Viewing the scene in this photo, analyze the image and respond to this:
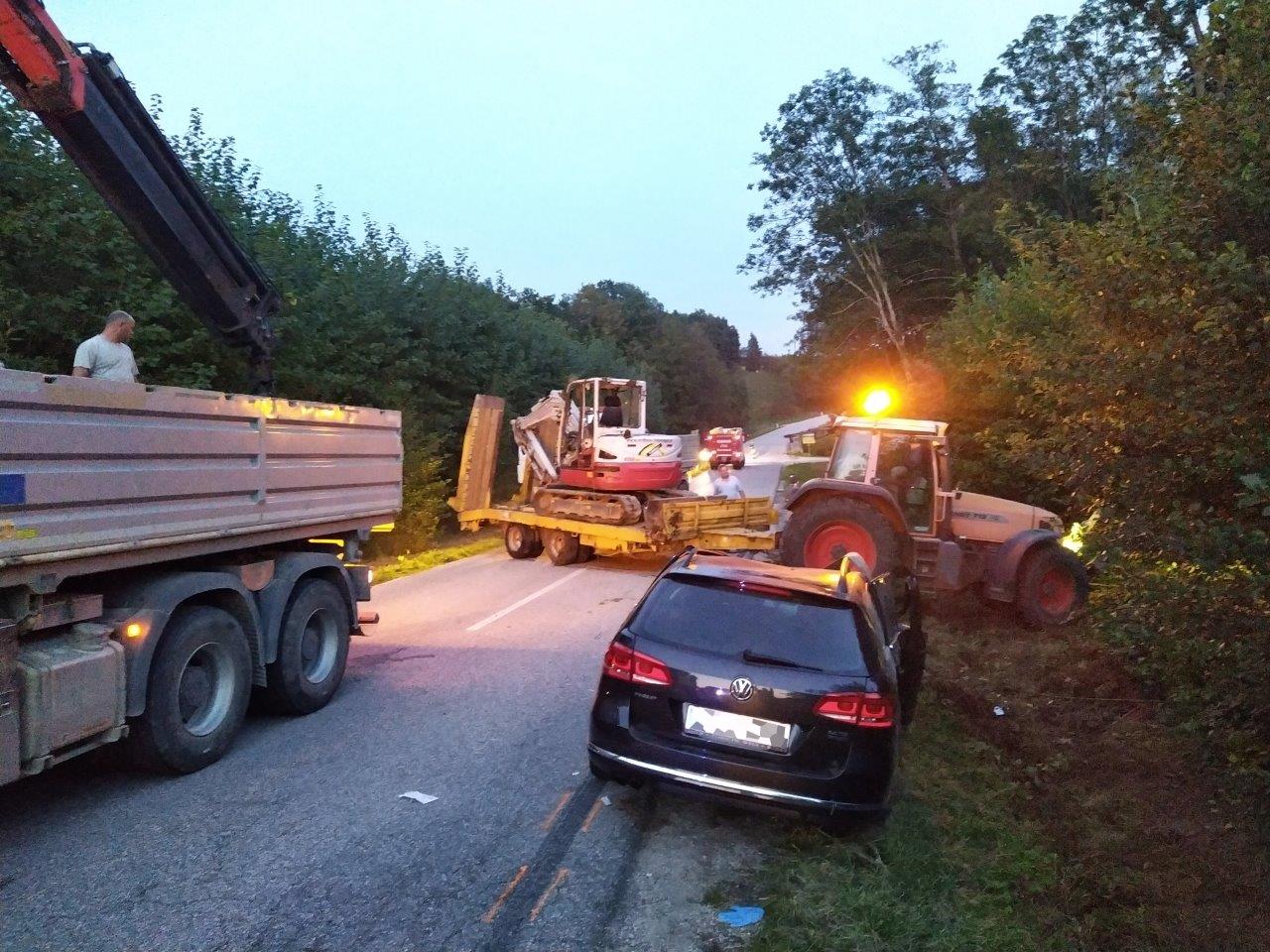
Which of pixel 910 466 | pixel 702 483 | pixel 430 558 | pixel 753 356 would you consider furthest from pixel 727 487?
pixel 753 356

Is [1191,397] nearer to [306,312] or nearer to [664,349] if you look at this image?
[306,312]

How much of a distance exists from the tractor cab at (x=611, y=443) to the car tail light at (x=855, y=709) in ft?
34.3

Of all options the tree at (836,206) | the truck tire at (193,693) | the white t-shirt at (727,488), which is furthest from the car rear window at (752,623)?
the tree at (836,206)

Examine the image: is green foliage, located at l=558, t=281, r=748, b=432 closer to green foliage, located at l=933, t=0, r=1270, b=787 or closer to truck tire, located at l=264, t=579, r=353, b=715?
truck tire, located at l=264, t=579, r=353, b=715

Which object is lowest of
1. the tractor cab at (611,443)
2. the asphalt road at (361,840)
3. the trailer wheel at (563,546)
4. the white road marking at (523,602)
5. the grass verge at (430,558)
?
the asphalt road at (361,840)

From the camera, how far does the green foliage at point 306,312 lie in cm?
1109

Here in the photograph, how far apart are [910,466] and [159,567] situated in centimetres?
800

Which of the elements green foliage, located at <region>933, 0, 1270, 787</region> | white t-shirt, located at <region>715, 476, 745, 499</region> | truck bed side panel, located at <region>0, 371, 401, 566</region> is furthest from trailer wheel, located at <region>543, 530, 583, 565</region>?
green foliage, located at <region>933, 0, 1270, 787</region>

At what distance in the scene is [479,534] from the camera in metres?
21.4

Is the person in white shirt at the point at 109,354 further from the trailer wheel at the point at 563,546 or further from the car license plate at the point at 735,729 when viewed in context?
the trailer wheel at the point at 563,546

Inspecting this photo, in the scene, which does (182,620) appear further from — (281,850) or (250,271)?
(250,271)

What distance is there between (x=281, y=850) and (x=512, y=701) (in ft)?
9.63

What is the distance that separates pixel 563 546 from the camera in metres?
15.9

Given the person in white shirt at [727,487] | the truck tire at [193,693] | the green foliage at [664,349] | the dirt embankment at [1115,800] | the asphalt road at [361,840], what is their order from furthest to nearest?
the green foliage at [664,349]
the person in white shirt at [727,487]
the truck tire at [193,693]
the dirt embankment at [1115,800]
the asphalt road at [361,840]
